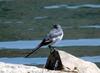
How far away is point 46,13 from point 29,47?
264 inches

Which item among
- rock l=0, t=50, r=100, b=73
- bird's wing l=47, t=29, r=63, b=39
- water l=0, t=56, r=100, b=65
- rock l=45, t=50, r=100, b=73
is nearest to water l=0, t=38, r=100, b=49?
water l=0, t=56, r=100, b=65

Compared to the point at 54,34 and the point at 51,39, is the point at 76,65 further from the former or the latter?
the point at 54,34

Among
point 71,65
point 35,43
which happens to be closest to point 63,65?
point 71,65

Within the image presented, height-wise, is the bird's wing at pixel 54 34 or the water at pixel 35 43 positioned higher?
the bird's wing at pixel 54 34

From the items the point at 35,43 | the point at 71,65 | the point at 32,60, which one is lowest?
the point at 35,43

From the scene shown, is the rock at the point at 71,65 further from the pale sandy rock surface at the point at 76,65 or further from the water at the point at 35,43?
the water at the point at 35,43

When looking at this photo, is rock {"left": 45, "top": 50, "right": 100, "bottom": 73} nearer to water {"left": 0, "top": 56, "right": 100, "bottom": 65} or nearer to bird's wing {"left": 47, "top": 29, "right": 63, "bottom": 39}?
bird's wing {"left": 47, "top": 29, "right": 63, "bottom": 39}

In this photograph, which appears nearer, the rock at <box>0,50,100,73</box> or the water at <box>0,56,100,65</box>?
the rock at <box>0,50,100,73</box>

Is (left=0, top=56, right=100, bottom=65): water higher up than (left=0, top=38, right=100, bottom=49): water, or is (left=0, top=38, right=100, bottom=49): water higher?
(left=0, top=56, right=100, bottom=65): water

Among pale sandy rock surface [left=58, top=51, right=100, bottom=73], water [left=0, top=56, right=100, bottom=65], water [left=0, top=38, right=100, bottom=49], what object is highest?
pale sandy rock surface [left=58, top=51, right=100, bottom=73]

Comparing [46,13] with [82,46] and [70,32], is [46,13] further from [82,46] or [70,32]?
[82,46]

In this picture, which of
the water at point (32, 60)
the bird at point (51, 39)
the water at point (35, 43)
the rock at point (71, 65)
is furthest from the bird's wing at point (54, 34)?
the water at point (35, 43)

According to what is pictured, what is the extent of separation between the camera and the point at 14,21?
934 inches

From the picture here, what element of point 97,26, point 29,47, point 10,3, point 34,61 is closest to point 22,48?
point 29,47
